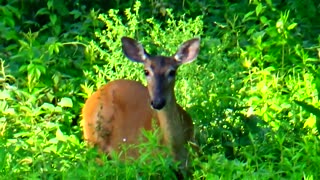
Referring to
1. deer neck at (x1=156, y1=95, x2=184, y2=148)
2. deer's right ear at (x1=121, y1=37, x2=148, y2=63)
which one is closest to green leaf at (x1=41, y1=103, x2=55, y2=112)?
deer's right ear at (x1=121, y1=37, x2=148, y2=63)

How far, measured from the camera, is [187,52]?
8.68m

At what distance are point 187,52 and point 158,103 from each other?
2.44 feet

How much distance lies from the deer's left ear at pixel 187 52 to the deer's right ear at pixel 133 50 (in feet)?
0.82

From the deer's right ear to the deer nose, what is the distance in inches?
24.7

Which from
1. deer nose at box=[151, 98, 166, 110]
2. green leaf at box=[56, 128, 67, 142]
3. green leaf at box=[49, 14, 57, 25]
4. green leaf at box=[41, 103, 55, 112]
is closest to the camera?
deer nose at box=[151, 98, 166, 110]

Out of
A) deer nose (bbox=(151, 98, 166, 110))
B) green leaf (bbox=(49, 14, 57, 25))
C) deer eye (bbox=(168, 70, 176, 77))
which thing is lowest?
deer nose (bbox=(151, 98, 166, 110))

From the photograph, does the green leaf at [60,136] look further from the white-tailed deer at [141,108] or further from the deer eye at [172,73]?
the deer eye at [172,73]

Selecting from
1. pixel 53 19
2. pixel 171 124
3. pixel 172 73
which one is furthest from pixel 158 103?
pixel 53 19

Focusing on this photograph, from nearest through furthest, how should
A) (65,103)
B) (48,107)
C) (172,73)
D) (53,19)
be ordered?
(172,73)
(48,107)
(65,103)
(53,19)

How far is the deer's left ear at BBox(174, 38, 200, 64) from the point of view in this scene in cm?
862

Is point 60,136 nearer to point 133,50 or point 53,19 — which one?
point 133,50

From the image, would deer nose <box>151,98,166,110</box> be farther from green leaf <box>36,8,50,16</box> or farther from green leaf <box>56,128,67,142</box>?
green leaf <box>36,8,50,16</box>

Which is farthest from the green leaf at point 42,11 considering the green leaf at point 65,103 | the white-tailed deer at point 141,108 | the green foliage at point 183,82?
the white-tailed deer at point 141,108

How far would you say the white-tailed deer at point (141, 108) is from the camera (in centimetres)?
815
